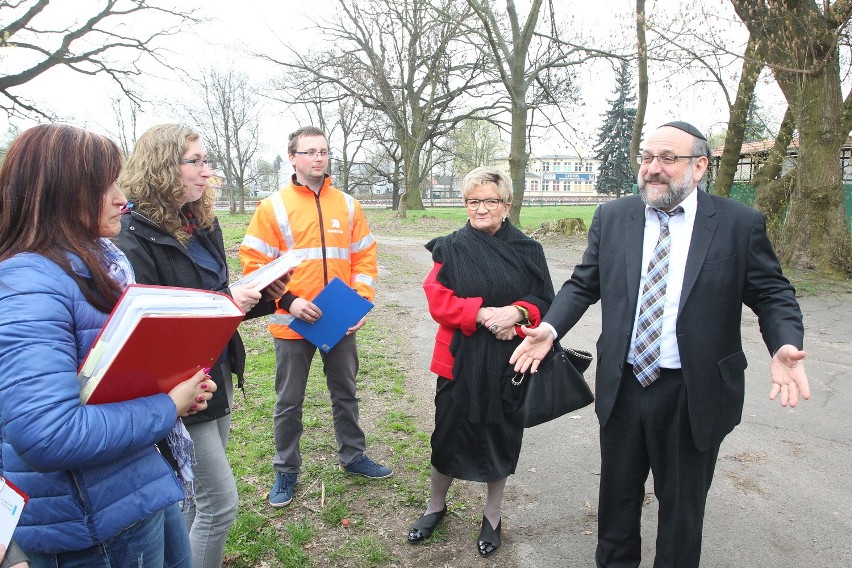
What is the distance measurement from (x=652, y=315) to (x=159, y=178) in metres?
2.24

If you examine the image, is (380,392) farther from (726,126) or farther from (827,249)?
(726,126)

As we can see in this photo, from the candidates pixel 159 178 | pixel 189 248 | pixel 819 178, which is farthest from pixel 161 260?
pixel 819 178

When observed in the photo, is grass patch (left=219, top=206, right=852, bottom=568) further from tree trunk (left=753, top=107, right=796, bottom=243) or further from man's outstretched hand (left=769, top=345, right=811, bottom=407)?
tree trunk (left=753, top=107, right=796, bottom=243)

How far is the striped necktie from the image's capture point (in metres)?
2.71

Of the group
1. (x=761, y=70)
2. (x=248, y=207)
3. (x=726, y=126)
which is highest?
(x=761, y=70)

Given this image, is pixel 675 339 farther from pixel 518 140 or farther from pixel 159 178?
pixel 518 140

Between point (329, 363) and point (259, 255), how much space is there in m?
0.85

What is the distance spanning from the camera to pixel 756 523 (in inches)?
141

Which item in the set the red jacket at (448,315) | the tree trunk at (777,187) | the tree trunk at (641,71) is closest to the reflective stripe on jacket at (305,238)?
the red jacket at (448,315)

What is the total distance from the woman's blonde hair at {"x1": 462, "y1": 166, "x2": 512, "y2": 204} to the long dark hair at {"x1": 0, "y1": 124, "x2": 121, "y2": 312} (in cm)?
195

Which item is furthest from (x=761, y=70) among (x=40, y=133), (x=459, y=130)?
(x=459, y=130)

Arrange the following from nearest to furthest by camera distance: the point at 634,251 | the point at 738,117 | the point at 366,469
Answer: the point at 634,251 → the point at 366,469 → the point at 738,117

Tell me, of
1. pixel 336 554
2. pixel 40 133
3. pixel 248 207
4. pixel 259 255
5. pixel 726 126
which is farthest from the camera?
pixel 248 207

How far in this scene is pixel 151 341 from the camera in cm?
165
